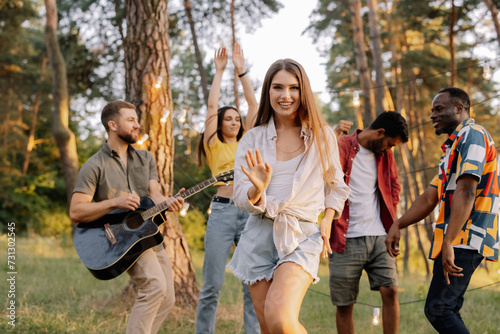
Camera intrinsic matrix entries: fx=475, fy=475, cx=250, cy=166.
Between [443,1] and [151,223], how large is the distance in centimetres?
1392

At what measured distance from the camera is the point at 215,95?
4680 millimetres

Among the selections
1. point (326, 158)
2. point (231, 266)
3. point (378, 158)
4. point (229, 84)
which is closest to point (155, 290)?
point (231, 266)

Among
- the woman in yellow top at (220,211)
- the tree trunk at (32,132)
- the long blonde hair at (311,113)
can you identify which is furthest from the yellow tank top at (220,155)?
the tree trunk at (32,132)

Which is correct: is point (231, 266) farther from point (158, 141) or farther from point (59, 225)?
point (59, 225)

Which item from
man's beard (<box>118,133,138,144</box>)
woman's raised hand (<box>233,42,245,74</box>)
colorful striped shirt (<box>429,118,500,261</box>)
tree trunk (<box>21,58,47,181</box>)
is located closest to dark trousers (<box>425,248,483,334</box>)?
colorful striped shirt (<box>429,118,500,261</box>)

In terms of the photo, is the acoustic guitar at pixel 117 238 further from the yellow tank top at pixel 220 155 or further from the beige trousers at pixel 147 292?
the yellow tank top at pixel 220 155

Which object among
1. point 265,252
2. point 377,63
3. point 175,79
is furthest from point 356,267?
point 175,79

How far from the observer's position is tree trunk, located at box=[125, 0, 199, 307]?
5992mm

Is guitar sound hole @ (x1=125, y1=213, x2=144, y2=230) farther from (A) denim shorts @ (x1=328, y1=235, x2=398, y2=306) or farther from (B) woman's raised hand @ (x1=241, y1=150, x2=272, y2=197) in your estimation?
(A) denim shorts @ (x1=328, y1=235, x2=398, y2=306)

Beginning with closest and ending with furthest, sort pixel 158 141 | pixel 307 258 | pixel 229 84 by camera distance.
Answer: pixel 307 258, pixel 158 141, pixel 229 84

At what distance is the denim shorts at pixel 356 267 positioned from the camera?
421 centimetres

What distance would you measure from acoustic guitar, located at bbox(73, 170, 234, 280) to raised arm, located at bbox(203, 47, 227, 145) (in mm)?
1052

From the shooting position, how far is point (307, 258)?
273 cm

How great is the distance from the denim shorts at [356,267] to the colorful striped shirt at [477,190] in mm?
890
